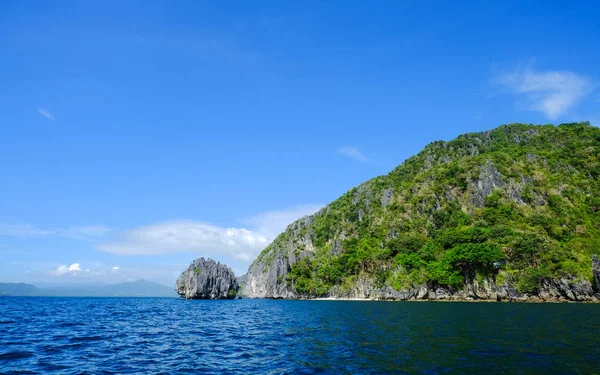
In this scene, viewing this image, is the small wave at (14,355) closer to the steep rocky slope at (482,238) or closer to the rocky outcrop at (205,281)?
the steep rocky slope at (482,238)

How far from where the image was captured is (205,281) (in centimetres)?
18375

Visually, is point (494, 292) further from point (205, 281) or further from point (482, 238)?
point (205, 281)

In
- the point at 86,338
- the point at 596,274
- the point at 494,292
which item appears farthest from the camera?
the point at 494,292

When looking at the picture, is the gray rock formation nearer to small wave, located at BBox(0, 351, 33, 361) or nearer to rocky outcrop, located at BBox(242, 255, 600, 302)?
rocky outcrop, located at BBox(242, 255, 600, 302)

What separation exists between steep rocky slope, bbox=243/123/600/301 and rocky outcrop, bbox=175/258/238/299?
2643cm

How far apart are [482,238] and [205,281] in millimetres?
139520

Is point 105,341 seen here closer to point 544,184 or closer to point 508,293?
point 508,293

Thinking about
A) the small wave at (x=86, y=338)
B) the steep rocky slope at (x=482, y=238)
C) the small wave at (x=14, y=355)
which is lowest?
the small wave at (x=86, y=338)

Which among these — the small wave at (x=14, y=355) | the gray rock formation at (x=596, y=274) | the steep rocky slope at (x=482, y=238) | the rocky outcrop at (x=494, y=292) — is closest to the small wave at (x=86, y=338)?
the small wave at (x=14, y=355)

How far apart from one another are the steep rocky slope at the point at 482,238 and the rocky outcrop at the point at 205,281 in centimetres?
2643

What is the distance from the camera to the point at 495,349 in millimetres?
25047

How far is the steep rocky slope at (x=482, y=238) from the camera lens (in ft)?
354

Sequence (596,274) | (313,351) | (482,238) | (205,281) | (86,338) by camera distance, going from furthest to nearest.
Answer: (205,281) < (482,238) < (596,274) < (86,338) < (313,351)

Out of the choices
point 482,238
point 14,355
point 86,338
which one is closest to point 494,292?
point 482,238
